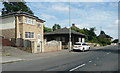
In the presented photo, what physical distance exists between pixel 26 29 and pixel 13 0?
130ft

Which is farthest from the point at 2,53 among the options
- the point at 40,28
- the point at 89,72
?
the point at 40,28

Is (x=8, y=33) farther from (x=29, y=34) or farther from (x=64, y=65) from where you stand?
(x=64, y=65)

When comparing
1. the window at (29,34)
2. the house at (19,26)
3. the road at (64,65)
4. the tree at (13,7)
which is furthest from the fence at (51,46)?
the tree at (13,7)

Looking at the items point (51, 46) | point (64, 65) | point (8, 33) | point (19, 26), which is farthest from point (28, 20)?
point (64, 65)

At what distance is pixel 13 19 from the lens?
3538 cm

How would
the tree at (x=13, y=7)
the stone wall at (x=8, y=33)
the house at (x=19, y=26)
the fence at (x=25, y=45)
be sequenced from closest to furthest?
the fence at (x=25, y=45) → the house at (x=19, y=26) → the stone wall at (x=8, y=33) → the tree at (x=13, y=7)

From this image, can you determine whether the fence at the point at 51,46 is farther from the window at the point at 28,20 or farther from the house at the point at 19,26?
the window at the point at 28,20

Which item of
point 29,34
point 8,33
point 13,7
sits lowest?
point 29,34

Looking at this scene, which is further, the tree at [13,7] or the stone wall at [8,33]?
the tree at [13,7]

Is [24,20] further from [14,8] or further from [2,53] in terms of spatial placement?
[14,8]

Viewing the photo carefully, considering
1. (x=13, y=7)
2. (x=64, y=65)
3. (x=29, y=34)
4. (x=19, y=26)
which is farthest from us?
(x=13, y=7)

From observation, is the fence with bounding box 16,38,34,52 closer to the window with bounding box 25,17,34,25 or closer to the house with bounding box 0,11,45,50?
the house with bounding box 0,11,45,50

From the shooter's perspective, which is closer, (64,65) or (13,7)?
(64,65)

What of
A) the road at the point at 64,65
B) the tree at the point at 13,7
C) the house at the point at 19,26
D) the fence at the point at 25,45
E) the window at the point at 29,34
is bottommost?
the road at the point at 64,65
